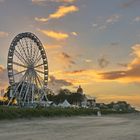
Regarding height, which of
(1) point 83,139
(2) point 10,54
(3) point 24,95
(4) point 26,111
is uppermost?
(2) point 10,54

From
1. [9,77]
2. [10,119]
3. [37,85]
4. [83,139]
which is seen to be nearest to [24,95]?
[37,85]

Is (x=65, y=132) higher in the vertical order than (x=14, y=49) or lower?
lower

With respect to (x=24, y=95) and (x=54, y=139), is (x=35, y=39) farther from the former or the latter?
(x=54, y=139)

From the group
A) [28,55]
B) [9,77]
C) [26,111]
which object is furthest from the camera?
[28,55]

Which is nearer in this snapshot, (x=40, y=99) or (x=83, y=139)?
(x=83, y=139)

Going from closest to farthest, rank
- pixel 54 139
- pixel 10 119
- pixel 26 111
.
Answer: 1. pixel 54 139
2. pixel 10 119
3. pixel 26 111

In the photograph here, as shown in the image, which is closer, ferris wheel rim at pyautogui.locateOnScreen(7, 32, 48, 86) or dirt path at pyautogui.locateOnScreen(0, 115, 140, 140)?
dirt path at pyautogui.locateOnScreen(0, 115, 140, 140)

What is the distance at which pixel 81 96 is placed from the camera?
18762 cm

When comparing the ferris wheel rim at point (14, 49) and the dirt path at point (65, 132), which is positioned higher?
the ferris wheel rim at point (14, 49)

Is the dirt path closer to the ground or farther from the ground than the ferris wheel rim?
closer to the ground

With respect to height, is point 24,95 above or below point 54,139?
above

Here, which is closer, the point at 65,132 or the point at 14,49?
the point at 65,132

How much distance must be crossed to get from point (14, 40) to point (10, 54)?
11.5 feet

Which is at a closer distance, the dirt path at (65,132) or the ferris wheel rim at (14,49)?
the dirt path at (65,132)
